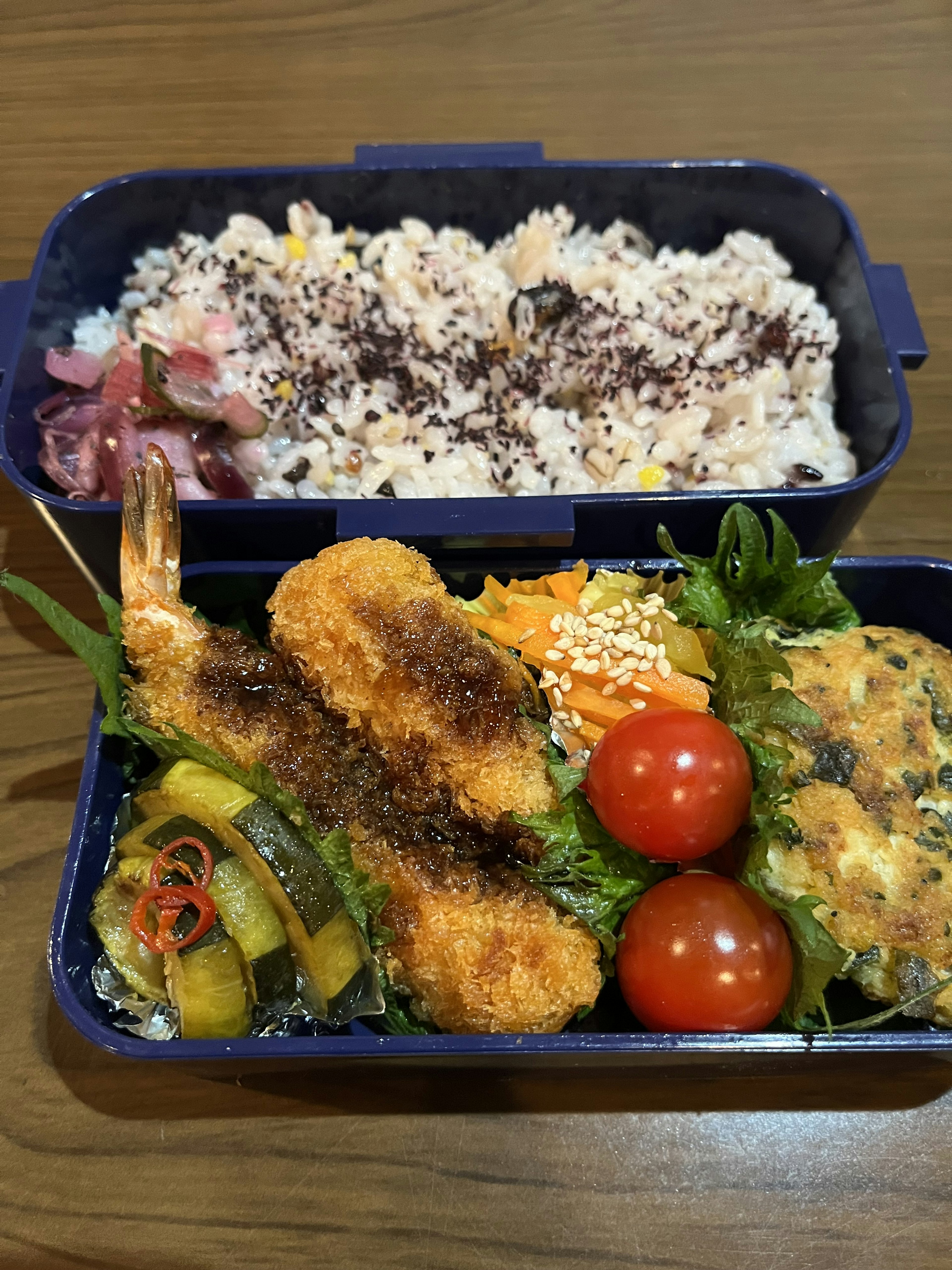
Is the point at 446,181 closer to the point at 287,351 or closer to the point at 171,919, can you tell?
the point at 287,351

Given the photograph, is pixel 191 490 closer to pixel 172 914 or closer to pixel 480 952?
pixel 172 914

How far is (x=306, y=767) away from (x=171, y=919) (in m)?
0.35

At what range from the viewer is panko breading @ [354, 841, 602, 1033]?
1.45 m

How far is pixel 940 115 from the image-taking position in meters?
3.02

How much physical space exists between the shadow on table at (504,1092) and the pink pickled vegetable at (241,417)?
1.40 m

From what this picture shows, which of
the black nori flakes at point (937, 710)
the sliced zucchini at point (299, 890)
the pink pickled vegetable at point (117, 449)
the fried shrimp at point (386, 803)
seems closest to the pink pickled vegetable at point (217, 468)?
the pink pickled vegetable at point (117, 449)

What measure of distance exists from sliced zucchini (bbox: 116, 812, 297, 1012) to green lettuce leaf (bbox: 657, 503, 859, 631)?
992 mm

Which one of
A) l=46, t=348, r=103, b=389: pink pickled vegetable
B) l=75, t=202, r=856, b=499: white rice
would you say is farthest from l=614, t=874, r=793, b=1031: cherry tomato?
l=46, t=348, r=103, b=389: pink pickled vegetable

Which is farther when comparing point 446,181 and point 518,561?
point 446,181

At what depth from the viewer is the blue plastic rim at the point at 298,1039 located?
135cm

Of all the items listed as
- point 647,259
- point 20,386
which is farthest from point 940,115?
point 20,386

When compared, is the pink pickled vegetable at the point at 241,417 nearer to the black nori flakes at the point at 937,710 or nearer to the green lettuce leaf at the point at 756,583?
the green lettuce leaf at the point at 756,583

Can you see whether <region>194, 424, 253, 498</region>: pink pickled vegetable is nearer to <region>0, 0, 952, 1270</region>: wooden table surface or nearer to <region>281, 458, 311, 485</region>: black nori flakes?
<region>281, 458, 311, 485</region>: black nori flakes

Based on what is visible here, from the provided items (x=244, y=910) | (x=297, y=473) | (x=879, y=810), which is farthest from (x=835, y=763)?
(x=297, y=473)
